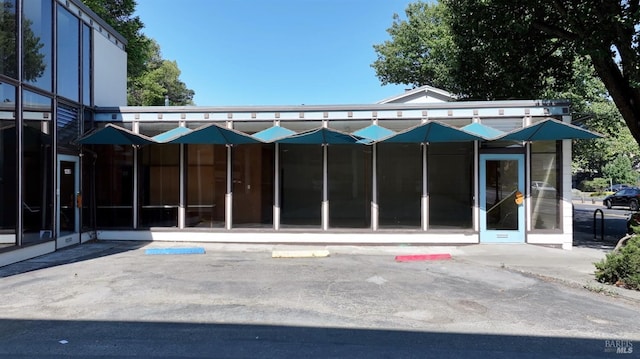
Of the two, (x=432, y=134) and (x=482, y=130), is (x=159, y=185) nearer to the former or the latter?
(x=432, y=134)

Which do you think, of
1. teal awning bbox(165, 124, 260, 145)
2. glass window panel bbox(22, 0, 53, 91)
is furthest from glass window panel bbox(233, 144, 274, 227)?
glass window panel bbox(22, 0, 53, 91)

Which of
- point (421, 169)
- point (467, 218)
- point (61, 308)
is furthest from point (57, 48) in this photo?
point (467, 218)

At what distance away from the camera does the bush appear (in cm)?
667

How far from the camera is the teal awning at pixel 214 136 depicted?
9.77 metres

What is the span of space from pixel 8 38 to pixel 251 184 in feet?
20.0

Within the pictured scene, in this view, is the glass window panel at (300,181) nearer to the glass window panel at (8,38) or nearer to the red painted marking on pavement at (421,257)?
the red painted marking on pavement at (421,257)

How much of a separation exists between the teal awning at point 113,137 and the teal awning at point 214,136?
1.02 metres

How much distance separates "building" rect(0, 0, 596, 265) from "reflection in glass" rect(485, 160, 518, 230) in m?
0.03

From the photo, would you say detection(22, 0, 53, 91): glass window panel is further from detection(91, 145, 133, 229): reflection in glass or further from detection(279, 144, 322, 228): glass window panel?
detection(279, 144, 322, 228): glass window panel

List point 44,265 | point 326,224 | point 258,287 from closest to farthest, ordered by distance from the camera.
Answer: point 258,287
point 44,265
point 326,224

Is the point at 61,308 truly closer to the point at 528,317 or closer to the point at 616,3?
the point at 528,317

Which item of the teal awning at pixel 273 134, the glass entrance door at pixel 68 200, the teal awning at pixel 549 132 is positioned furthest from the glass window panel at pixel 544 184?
the glass entrance door at pixel 68 200

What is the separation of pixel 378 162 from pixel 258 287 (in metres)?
5.60

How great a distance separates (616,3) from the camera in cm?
928
